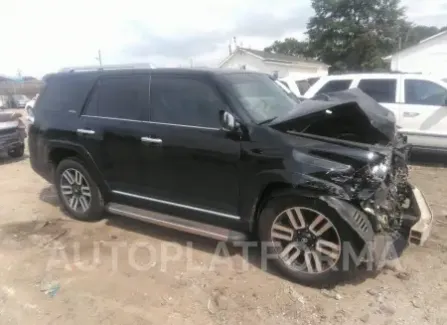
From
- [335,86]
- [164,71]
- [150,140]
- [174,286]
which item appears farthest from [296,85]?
[174,286]

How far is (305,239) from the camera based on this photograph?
11.1 feet

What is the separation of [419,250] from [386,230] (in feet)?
3.02

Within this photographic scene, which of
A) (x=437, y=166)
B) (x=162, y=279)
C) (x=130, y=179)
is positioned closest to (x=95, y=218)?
(x=130, y=179)

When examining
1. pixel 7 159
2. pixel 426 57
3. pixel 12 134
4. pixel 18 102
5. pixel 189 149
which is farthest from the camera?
pixel 18 102

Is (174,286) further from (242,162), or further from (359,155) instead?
(359,155)

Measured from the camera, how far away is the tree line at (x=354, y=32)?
120ft

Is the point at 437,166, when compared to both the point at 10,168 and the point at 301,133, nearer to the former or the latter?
the point at 301,133

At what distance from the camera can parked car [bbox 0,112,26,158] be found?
9.17 meters

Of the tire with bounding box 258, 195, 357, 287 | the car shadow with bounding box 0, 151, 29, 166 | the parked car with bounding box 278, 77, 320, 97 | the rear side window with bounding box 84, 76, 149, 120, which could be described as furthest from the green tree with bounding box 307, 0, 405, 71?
the tire with bounding box 258, 195, 357, 287

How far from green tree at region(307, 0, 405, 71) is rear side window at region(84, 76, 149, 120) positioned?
35.5 metres

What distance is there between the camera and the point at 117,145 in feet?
14.4

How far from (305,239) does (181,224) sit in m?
1.28

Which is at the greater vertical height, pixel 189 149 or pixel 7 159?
pixel 189 149

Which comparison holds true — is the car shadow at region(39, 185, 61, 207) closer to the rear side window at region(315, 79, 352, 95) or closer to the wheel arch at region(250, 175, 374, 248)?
the wheel arch at region(250, 175, 374, 248)
